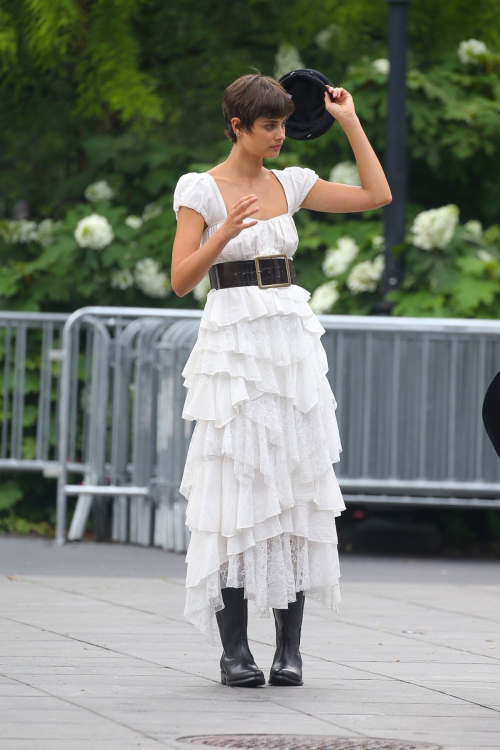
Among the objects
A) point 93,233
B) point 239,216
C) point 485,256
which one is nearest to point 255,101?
point 239,216

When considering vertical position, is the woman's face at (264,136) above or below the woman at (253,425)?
above

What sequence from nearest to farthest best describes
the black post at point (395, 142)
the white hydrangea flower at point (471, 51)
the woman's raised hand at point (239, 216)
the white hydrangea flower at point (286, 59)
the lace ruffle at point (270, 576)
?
the woman's raised hand at point (239, 216), the lace ruffle at point (270, 576), the black post at point (395, 142), the white hydrangea flower at point (471, 51), the white hydrangea flower at point (286, 59)

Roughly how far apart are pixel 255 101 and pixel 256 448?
1.12 meters

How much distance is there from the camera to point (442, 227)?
8344 millimetres

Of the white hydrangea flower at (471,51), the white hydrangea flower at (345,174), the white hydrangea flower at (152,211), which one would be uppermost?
the white hydrangea flower at (471,51)

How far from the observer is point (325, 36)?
33.3 ft

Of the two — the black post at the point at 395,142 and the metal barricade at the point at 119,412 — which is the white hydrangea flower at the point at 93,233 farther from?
the black post at the point at 395,142

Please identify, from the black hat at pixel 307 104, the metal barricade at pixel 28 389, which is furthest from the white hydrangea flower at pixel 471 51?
the black hat at pixel 307 104

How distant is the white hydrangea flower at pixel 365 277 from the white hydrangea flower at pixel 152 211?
5.60ft

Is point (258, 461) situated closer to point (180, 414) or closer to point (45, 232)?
point (180, 414)

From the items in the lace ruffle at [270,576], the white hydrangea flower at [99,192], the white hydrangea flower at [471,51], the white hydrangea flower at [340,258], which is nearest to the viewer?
the lace ruffle at [270,576]

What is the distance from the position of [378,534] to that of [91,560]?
2.14 metres

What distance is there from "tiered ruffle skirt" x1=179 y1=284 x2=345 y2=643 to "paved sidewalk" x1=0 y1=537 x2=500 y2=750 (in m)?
0.36

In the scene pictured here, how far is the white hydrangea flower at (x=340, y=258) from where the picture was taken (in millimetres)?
8703
